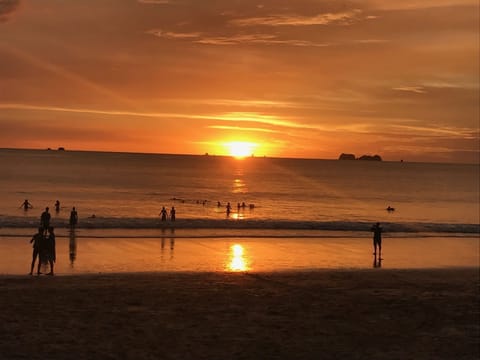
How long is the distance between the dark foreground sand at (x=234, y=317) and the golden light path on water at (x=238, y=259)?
9.90 feet

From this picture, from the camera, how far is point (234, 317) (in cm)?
1412

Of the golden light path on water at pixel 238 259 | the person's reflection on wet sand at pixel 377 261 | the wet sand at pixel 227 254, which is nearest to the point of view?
the wet sand at pixel 227 254

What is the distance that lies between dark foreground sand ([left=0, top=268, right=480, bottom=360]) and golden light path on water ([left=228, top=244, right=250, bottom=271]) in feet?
9.90

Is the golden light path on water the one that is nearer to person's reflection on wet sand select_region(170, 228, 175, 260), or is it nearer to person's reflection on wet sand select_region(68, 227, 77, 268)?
person's reflection on wet sand select_region(170, 228, 175, 260)

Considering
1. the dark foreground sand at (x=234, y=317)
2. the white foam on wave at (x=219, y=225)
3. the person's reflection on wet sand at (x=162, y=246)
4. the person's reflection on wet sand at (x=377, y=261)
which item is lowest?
the dark foreground sand at (x=234, y=317)

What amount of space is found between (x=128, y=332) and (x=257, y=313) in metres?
3.57

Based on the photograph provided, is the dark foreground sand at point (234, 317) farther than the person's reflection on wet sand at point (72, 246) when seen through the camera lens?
No

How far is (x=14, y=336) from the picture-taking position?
11.8 meters

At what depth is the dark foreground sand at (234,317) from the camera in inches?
457

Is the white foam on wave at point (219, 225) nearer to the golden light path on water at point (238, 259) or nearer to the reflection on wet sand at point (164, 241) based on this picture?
the reflection on wet sand at point (164, 241)

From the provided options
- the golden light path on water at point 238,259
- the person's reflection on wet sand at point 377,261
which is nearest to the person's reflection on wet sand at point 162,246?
the golden light path on water at point 238,259

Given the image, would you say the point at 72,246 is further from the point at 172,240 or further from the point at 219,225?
the point at 219,225

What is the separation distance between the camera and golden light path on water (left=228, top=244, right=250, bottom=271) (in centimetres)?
2292

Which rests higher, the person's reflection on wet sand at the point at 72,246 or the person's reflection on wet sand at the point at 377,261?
the person's reflection on wet sand at the point at 72,246
